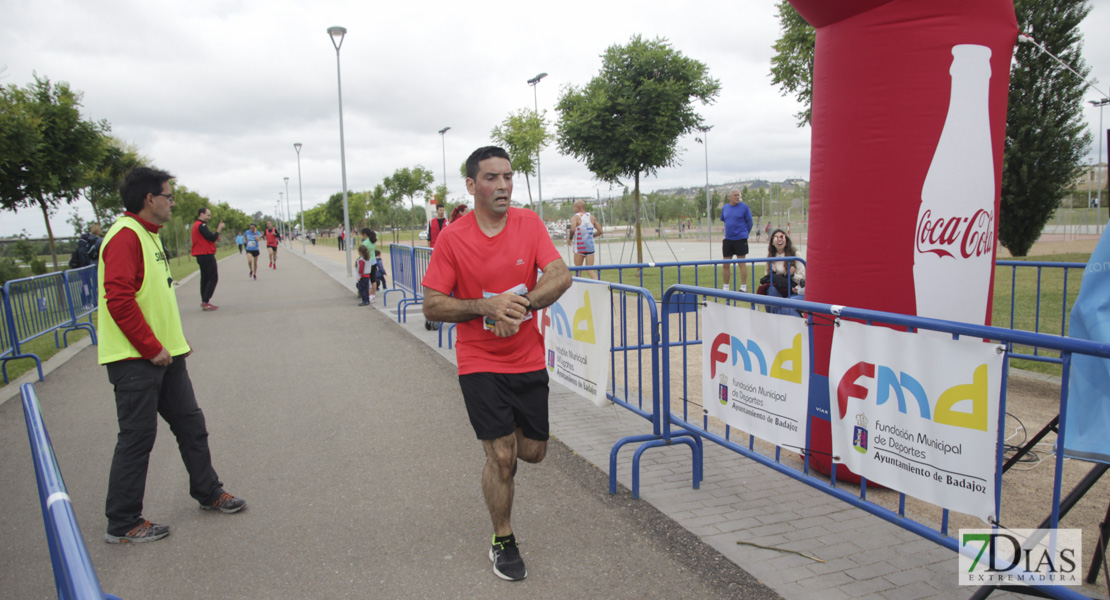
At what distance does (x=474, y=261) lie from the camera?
3.26 m

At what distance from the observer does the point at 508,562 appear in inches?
127

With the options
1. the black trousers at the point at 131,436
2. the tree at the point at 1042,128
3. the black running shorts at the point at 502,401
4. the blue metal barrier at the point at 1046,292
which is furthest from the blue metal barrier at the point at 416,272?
the tree at the point at 1042,128

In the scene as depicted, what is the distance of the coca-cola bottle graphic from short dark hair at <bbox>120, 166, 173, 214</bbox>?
4249 mm

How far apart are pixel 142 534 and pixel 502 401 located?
219 centimetres

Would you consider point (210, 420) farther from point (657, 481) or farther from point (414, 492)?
point (657, 481)

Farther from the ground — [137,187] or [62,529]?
[137,187]

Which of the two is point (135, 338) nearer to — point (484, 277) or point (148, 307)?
point (148, 307)

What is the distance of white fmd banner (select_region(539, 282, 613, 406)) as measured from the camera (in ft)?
15.1

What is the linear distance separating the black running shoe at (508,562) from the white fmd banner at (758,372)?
4.44 feet

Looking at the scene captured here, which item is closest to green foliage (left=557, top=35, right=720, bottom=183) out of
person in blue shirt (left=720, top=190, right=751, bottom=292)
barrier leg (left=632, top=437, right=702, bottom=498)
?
person in blue shirt (left=720, top=190, right=751, bottom=292)

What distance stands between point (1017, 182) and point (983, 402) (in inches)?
907

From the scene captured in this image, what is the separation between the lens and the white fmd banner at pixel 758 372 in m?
3.35

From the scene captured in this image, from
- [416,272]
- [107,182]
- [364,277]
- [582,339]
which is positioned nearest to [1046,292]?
[582,339]

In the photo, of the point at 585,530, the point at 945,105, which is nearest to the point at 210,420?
the point at 585,530
